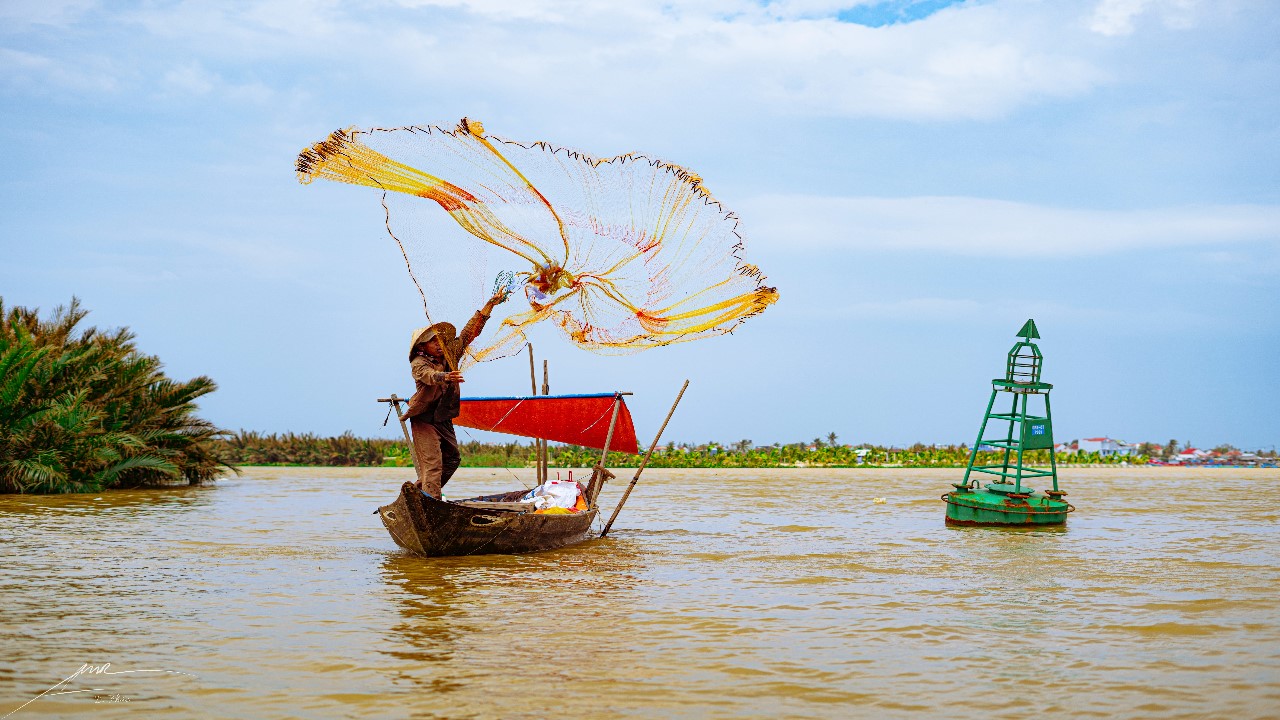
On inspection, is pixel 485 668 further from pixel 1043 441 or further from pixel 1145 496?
pixel 1145 496

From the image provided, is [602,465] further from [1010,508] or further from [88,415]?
[88,415]

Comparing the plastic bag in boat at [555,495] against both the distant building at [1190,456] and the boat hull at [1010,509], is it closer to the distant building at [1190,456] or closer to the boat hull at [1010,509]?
the boat hull at [1010,509]

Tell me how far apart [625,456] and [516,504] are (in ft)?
75.1

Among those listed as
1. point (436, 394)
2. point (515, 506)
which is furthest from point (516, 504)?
point (436, 394)

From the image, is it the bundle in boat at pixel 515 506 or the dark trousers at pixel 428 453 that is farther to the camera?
the dark trousers at pixel 428 453

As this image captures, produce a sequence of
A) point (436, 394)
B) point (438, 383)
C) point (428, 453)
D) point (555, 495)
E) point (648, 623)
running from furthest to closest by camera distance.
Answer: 1. point (555, 495)
2. point (428, 453)
3. point (436, 394)
4. point (438, 383)
5. point (648, 623)

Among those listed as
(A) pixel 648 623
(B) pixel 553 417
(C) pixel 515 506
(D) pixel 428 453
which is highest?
(B) pixel 553 417

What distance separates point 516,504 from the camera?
1225 centimetres

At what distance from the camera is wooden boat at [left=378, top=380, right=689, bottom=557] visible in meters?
10.8

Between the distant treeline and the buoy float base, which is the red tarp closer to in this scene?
the buoy float base

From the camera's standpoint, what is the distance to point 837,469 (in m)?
34.4

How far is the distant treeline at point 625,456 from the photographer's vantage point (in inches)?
1323

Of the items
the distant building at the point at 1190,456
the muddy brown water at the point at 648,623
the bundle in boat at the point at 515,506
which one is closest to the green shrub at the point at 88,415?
the muddy brown water at the point at 648,623

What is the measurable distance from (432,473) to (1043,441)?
8087 millimetres
